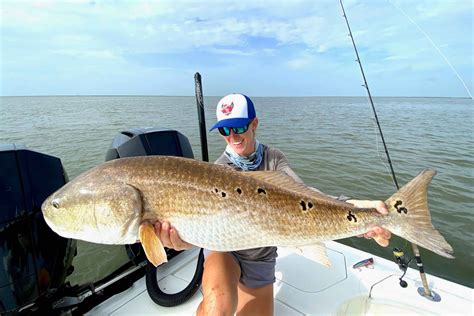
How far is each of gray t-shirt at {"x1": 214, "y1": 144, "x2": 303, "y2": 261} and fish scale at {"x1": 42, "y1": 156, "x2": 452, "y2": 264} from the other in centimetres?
63

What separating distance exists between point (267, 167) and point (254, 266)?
936mm

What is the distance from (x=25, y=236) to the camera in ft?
7.69

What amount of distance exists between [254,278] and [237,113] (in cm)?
153

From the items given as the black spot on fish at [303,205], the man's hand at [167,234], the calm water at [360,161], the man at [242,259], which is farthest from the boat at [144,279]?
the calm water at [360,161]

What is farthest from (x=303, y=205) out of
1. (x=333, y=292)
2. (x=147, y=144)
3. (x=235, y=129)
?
(x=147, y=144)

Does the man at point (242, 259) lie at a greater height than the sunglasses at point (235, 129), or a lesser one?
lesser

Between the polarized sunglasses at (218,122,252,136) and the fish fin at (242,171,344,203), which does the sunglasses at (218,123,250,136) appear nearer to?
the polarized sunglasses at (218,122,252,136)

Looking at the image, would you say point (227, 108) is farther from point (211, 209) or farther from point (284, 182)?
point (211, 209)

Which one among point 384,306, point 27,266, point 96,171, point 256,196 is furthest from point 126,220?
point 384,306

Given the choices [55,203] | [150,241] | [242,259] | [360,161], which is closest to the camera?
[150,241]

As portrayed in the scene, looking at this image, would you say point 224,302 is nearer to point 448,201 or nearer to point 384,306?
point 384,306

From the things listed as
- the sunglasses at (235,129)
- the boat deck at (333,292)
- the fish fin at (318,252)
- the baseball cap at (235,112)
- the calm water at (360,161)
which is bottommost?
the calm water at (360,161)

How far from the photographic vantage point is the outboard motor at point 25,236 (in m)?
2.22

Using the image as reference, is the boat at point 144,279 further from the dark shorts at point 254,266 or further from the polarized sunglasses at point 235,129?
the polarized sunglasses at point 235,129
